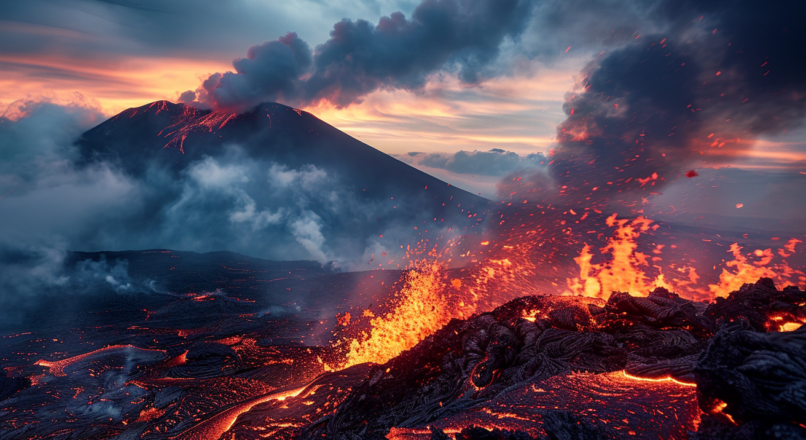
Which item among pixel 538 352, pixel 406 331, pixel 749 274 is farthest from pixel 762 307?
pixel 749 274

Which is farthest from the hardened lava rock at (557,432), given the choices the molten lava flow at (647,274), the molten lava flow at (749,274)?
the molten lava flow at (749,274)

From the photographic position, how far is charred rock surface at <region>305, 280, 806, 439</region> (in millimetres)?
5586

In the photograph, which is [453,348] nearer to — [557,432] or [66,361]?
[557,432]

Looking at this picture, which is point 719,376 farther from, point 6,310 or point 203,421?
point 6,310

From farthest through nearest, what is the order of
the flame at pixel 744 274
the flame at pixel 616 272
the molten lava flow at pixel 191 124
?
the molten lava flow at pixel 191 124
the flame at pixel 616 272
the flame at pixel 744 274

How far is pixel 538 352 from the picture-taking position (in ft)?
22.7

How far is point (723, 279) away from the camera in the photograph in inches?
589

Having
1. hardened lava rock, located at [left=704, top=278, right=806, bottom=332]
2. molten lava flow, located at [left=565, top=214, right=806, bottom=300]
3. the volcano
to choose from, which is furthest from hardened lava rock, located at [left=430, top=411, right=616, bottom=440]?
molten lava flow, located at [left=565, top=214, right=806, bottom=300]

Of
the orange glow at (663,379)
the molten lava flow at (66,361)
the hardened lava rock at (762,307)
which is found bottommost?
the molten lava flow at (66,361)

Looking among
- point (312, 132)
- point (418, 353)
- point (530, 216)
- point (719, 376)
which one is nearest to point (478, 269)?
point (530, 216)

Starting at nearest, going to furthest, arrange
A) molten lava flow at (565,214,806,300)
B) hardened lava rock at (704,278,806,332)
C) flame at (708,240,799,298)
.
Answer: hardened lava rock at (704,278,806,332)
flame at (708,240,799,298)
molten lava flow at (565,214,806,300)

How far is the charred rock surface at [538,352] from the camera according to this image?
5.59m

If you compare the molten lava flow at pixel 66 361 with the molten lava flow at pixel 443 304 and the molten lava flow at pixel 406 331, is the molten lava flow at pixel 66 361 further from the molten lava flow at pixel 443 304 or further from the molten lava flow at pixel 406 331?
the molten lava flow at pixel 443 304

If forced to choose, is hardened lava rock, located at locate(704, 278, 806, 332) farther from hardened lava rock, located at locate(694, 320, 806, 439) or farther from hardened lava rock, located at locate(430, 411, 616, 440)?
hardened lava rock, located at locate(430, 411, 616, 440)
